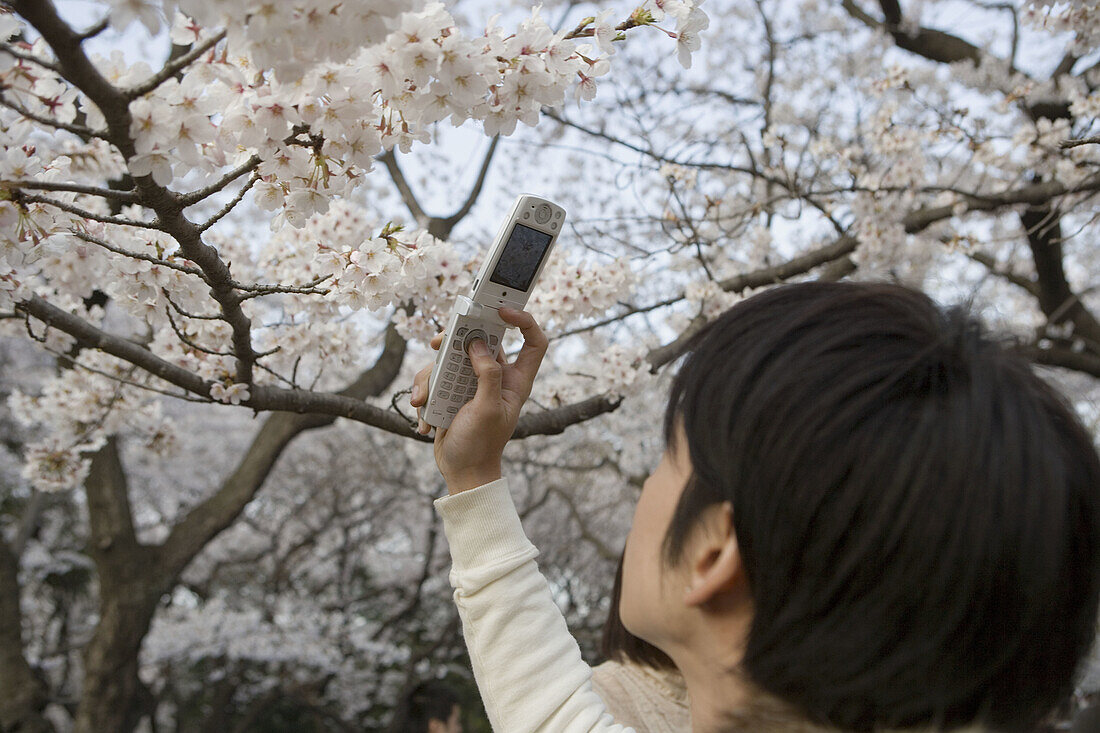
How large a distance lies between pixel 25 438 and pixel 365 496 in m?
3.69

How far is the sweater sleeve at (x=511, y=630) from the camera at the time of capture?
88 cm

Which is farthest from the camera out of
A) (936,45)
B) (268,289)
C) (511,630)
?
(936,45)

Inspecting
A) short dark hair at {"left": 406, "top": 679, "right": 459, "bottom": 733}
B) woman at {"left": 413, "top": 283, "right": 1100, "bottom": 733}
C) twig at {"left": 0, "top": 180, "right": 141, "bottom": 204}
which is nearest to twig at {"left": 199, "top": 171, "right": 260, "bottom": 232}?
twig at {"left": 0, "top": 180, "right": 141, "bottom": 204}

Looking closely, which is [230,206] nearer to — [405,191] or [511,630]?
[511,630]

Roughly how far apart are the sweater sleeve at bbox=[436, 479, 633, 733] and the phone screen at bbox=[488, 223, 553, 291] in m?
0.38

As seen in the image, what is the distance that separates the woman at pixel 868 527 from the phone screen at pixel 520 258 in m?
0.42

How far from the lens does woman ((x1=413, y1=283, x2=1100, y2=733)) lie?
2.20ft

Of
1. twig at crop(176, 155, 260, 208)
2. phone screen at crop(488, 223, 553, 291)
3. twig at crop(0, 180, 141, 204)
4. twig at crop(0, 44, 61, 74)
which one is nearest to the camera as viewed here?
twig at crop(0, 44, 61, 74)

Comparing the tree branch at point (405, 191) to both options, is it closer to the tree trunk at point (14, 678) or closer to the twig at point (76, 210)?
the twig at point (76, 210)

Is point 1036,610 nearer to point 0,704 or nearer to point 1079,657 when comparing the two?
point 1079,657

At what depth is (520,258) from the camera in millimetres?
1192

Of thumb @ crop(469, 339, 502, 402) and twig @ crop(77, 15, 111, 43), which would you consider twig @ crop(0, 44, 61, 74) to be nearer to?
twig @ crop(77, 15, 111, 43)

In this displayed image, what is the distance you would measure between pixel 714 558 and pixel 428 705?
317 cm

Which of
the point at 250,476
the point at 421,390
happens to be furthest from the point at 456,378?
the point at 250,476
